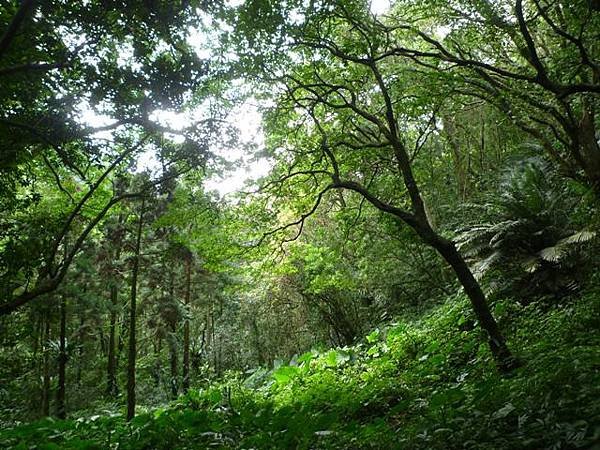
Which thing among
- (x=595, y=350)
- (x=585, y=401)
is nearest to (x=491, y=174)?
(x=595, y=350)

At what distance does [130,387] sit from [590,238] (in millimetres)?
10460

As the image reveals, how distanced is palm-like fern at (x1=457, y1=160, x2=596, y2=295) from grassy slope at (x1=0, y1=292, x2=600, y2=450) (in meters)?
0.76

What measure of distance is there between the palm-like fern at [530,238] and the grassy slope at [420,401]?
0.76 metres

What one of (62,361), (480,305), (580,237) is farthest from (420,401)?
(62,361)

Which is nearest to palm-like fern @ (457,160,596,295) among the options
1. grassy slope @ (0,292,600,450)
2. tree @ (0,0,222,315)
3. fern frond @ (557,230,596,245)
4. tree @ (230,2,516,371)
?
fern frond @ (557,230,596,245)

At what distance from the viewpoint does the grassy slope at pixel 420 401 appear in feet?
10.1

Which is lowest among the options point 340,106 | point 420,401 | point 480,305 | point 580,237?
point 420,401

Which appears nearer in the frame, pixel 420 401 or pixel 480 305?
pixel 420 401

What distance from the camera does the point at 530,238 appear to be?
7922mm

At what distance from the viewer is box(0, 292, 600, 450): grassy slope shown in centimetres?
309

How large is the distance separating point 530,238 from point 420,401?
4443mm

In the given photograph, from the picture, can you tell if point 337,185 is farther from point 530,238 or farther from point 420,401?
point 530,238

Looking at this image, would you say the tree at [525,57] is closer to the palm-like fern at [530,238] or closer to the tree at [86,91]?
the palm-like fern at [530,238]

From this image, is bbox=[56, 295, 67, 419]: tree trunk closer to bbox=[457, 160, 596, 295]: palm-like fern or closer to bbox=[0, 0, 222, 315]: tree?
bbox=[0, 0, 222, 315]: tree
